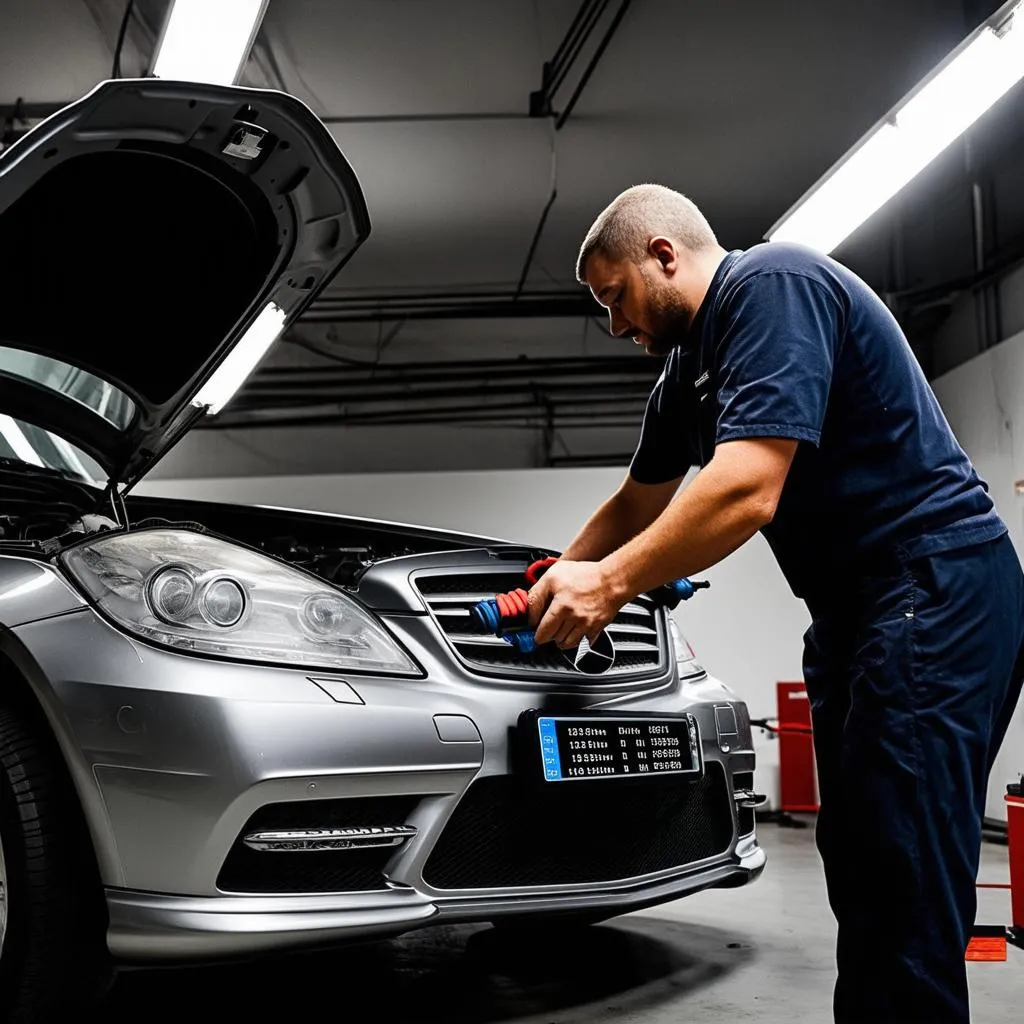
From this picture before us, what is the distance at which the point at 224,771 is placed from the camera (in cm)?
165

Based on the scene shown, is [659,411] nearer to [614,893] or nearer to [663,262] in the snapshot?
[663,262]

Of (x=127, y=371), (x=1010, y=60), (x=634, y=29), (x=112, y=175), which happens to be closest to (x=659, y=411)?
(x=112, y=175)

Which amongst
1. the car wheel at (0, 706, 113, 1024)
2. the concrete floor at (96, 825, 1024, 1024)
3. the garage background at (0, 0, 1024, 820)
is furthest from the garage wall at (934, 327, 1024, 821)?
the car wheel at (0, 706, 113, 1024)

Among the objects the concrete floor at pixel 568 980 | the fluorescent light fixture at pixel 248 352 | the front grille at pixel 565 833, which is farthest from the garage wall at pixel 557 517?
the front grille at pixel 565 833

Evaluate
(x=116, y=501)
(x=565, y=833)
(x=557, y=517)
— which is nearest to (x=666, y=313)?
(x=565, y=833)

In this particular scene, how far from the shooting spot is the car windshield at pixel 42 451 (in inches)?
109

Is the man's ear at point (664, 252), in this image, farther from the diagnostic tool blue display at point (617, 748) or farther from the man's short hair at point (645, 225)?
the diagnostic tool blue display at point (617, 748)

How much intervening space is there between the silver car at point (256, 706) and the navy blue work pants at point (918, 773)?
0.64 metres

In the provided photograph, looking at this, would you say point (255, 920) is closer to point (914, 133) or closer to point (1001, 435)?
point (914, 133)

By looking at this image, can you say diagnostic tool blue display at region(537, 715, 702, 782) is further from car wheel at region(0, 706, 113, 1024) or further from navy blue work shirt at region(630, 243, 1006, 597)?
car wheel at region(0, 706, 113, 1024)

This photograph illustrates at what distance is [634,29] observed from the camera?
479 cm

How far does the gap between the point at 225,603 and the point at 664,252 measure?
34.7 inches

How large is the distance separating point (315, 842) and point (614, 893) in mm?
605

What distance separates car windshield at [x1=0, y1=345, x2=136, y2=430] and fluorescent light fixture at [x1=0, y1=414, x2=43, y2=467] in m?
0.17
